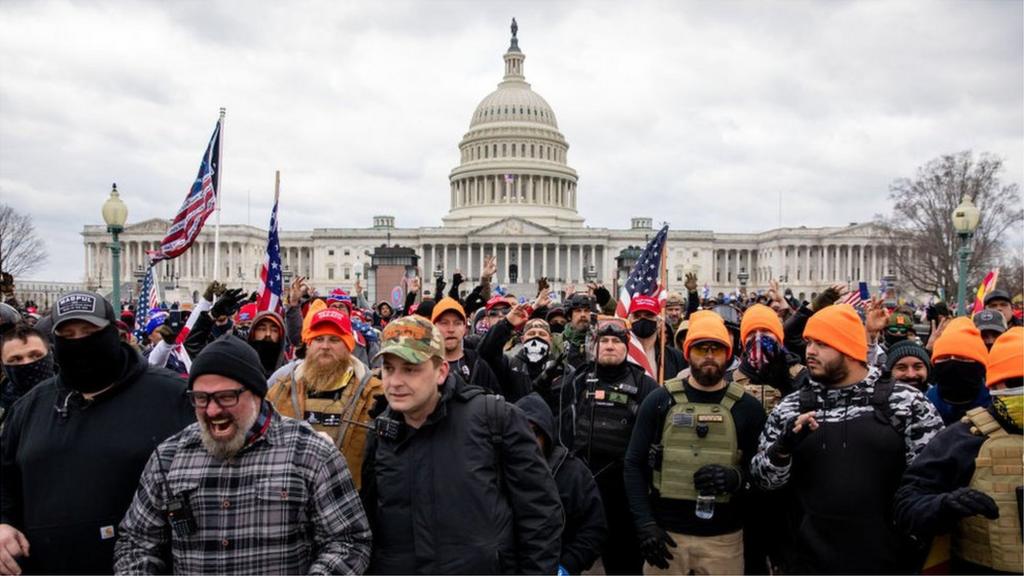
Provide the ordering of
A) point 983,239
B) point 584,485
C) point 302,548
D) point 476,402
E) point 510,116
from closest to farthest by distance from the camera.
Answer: point 302,548 < point 476,402 < point 584,485 < point 983,239 < point 510,116

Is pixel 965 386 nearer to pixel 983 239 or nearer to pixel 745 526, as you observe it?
pixel 745 526

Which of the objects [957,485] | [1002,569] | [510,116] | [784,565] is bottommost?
[784,565]

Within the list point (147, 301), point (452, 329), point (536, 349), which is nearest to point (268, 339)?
point (452, 329)

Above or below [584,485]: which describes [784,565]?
below

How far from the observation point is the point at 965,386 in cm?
494

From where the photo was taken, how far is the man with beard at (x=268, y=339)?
6.47 metres

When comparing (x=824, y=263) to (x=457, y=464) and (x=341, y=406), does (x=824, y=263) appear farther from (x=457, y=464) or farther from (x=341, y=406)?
(x=457, y=464)

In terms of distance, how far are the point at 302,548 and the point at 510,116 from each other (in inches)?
4134

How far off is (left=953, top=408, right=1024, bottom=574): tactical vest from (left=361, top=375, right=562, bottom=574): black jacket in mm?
1935

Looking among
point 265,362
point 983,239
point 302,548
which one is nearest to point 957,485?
point 302,548

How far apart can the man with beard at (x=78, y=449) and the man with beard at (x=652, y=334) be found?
448cm

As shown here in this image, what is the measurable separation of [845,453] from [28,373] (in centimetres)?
487

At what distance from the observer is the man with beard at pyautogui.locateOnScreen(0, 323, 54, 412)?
4.77m

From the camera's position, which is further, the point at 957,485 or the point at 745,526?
the point at 745,526
